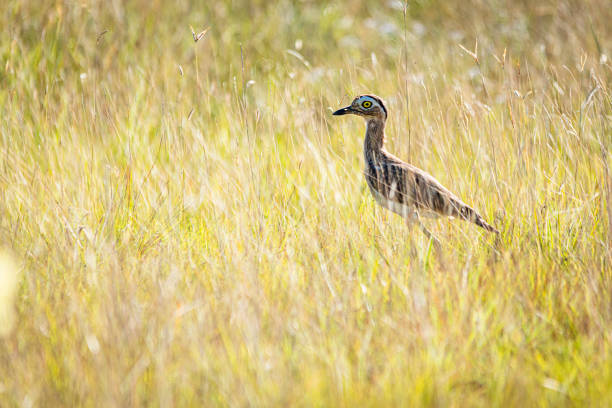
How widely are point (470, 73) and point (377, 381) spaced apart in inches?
181

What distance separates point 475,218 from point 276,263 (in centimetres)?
130

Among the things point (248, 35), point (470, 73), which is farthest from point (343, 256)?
point (248, 35)

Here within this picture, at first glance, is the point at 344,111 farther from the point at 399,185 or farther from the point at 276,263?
the point at 276,263

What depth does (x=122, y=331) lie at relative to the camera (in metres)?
2.78

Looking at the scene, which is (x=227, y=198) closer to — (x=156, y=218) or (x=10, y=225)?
(x=156, y=218)

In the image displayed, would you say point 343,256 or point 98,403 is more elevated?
point 98,403

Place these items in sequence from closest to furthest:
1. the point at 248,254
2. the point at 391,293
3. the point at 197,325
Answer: the point at 197,325, the point at 391,293, the point at 248,254

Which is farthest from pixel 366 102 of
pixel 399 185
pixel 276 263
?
pixel 276 263

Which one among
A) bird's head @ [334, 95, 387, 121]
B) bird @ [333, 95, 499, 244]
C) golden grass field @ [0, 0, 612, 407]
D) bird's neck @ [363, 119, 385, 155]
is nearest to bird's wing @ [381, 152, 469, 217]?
bird @ [333, 95, 499, 244]

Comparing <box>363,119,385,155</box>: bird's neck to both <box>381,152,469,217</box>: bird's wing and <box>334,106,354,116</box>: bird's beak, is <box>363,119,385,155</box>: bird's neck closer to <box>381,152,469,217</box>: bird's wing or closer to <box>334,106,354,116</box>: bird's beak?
<box>334,106,354,116</box>: bird's beak

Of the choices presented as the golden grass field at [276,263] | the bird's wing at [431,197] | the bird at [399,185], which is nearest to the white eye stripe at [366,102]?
the bird at [399,185]

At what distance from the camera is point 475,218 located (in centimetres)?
410

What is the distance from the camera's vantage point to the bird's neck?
518 cm

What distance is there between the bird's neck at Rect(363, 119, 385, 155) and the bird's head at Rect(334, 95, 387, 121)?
6cm
